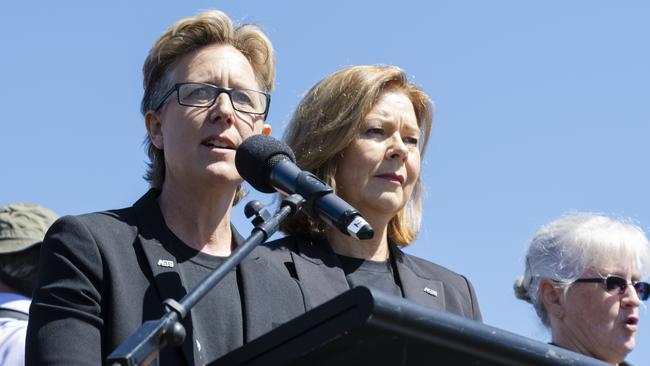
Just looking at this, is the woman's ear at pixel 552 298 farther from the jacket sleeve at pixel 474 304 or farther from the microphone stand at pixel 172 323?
the microphone stand at pixel 172 323

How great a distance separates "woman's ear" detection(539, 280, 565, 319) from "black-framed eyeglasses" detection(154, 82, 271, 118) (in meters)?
1.88

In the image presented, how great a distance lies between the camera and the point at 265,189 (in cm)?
331

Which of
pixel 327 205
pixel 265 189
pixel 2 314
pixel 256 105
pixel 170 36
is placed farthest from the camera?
pixel 2 314

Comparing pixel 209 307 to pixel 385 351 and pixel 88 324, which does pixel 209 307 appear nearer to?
pixel 88 324

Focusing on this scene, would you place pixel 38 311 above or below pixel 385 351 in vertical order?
below

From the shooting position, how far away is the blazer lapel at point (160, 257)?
3.51 m

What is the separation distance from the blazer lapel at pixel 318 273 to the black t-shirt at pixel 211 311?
67 cm

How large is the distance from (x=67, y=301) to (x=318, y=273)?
159cm

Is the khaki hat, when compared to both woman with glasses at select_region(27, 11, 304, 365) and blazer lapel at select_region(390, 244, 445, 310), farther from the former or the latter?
blazer lapel at select_region(390, 244, 445, 310)

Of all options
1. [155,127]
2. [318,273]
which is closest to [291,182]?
[155,127]

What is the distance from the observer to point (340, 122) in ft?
17.0

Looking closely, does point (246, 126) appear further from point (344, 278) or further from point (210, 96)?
point (344, 278)

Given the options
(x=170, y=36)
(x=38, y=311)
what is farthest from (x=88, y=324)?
(x=170, y=36)

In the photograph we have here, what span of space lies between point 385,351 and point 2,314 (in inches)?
116
